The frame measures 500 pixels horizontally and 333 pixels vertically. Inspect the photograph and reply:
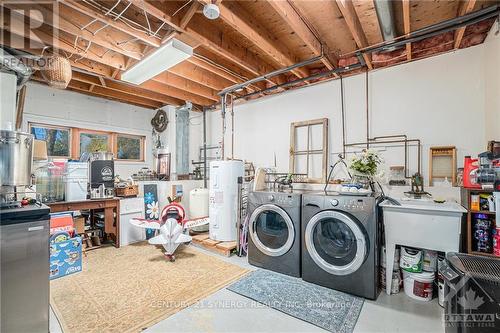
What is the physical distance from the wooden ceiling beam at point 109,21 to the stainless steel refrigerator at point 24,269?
6.01ft

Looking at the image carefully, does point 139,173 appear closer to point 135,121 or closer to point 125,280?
point 135,121

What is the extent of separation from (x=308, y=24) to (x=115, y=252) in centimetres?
413

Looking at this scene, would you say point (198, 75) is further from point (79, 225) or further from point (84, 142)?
point (79, 225)

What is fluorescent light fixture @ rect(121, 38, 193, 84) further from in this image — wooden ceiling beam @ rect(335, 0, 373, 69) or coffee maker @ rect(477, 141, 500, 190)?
coffee maker @ rect(477, 141, 500, 190)

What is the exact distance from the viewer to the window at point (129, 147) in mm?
5125

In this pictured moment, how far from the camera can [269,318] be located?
198cm

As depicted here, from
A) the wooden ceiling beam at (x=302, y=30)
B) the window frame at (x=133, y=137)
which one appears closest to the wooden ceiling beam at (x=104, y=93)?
the window frame at (x=133, y=137)

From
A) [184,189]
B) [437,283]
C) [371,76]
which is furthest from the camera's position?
[184,189]

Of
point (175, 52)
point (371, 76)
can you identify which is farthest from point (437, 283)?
point (175, 52)

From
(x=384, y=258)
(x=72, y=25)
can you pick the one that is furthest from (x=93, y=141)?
(x=384, y=258)

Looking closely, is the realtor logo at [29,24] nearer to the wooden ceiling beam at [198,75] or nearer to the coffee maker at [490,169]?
the wooden ceiling beam at [198,75]

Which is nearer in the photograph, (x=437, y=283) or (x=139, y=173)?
(x=437, y=283)

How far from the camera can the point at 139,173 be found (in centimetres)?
507

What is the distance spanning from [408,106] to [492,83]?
81 cm
